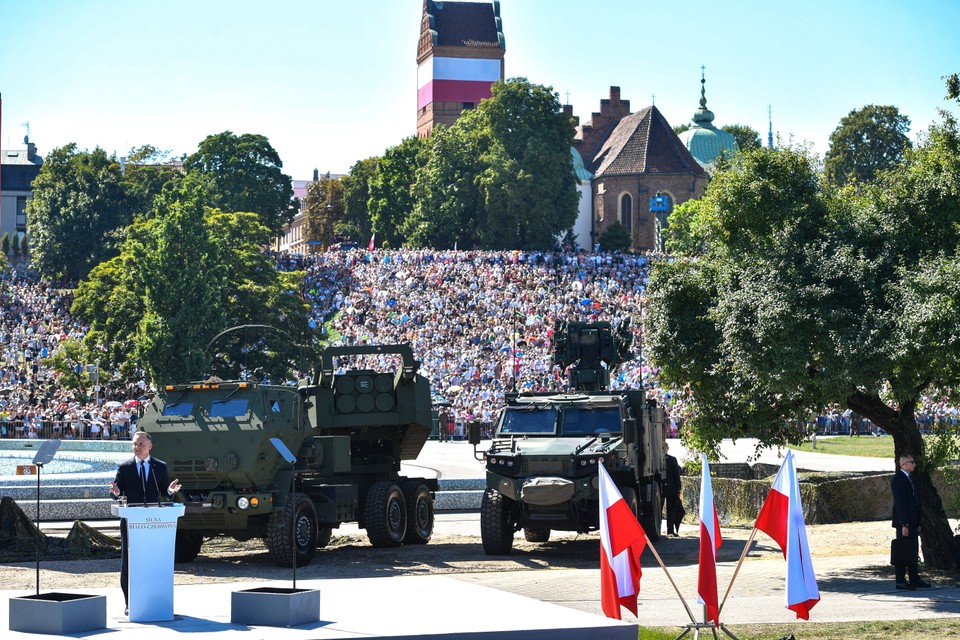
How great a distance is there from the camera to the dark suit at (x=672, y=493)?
24094 mm

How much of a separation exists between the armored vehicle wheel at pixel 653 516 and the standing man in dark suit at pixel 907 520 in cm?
522

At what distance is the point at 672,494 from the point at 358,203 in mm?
95319

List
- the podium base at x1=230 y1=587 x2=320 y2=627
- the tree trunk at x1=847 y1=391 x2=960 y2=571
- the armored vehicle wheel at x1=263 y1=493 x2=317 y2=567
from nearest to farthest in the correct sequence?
the podium base at x1=230 y1=587 x2=320 y2=627
the tree trunk at x1=847 y1=391 x2=960 y2=571
the armored vehicle wheel at x1=263 y1=493 x2=317 y2=567

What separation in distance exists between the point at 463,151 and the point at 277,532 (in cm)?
7652

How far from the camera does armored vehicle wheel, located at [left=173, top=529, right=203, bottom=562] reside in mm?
20545

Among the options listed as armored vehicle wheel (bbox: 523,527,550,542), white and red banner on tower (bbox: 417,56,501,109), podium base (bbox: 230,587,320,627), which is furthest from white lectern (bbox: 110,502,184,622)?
white and red banner on tower (bbox: 417,56,501,109)

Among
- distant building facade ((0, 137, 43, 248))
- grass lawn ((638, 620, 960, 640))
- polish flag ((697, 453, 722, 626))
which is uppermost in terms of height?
distant building facade ((0, 137, 43, 248))

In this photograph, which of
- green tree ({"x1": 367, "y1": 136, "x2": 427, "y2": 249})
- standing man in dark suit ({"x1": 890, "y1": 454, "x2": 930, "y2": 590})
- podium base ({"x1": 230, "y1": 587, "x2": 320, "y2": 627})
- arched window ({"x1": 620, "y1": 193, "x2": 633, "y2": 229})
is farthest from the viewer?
arched window ({"x1": 620, "y1": 193, "x2": 633, "y2": 229})

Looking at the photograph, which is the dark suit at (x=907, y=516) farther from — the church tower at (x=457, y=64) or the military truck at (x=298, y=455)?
the church tower at (x=457, y=64)

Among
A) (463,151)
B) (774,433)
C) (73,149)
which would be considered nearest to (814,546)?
(774,433)

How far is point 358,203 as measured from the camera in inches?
Result: 4643

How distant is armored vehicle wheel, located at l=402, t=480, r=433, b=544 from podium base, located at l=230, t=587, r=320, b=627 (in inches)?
417

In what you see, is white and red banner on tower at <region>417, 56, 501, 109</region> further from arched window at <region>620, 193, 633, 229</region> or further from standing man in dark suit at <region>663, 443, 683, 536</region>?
standing man in dark suit at <region>663, 443, 683, 536</region>

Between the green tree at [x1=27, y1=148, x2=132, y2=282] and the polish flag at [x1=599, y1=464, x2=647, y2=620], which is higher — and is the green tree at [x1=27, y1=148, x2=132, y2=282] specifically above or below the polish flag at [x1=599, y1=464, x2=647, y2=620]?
above
